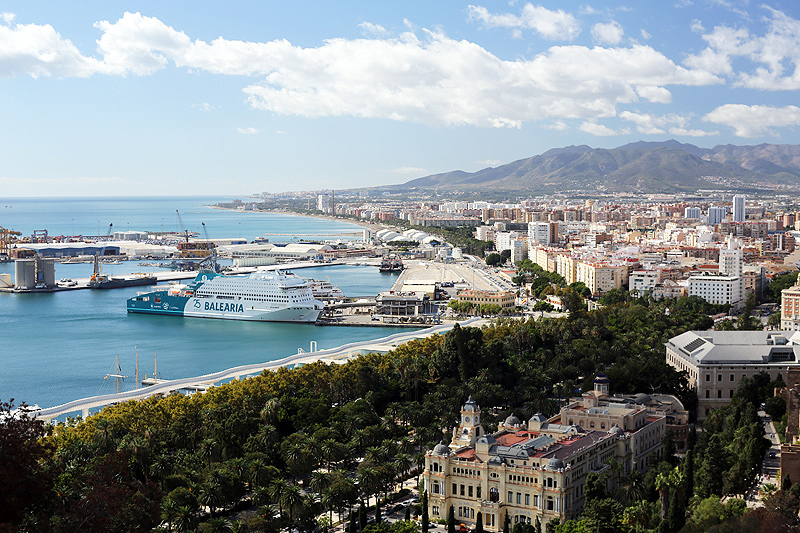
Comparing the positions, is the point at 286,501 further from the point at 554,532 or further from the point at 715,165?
the point at 715,165

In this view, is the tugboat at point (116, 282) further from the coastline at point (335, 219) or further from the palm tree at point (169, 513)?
the coastline at point (335, 219)

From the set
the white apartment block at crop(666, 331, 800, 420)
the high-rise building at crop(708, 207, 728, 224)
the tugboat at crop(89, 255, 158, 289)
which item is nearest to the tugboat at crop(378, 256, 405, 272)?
the tugboat at crop(89, 255, 158, 289)

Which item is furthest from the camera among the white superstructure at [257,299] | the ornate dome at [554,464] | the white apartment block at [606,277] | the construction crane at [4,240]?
the construction crane at [4,240]

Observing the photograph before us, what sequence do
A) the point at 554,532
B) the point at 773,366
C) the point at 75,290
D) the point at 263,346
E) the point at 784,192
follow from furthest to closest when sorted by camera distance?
the point at 784,192
the point at 75,290
the point at 263,346
the point at 773,366
the point at 554,532

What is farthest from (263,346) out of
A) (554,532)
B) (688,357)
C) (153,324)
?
(554,532)

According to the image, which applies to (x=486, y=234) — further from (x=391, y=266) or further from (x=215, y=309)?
(x=215, y=309)

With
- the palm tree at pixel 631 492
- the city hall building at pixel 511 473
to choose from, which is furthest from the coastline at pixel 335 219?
the palm tree at pixel 631 492
